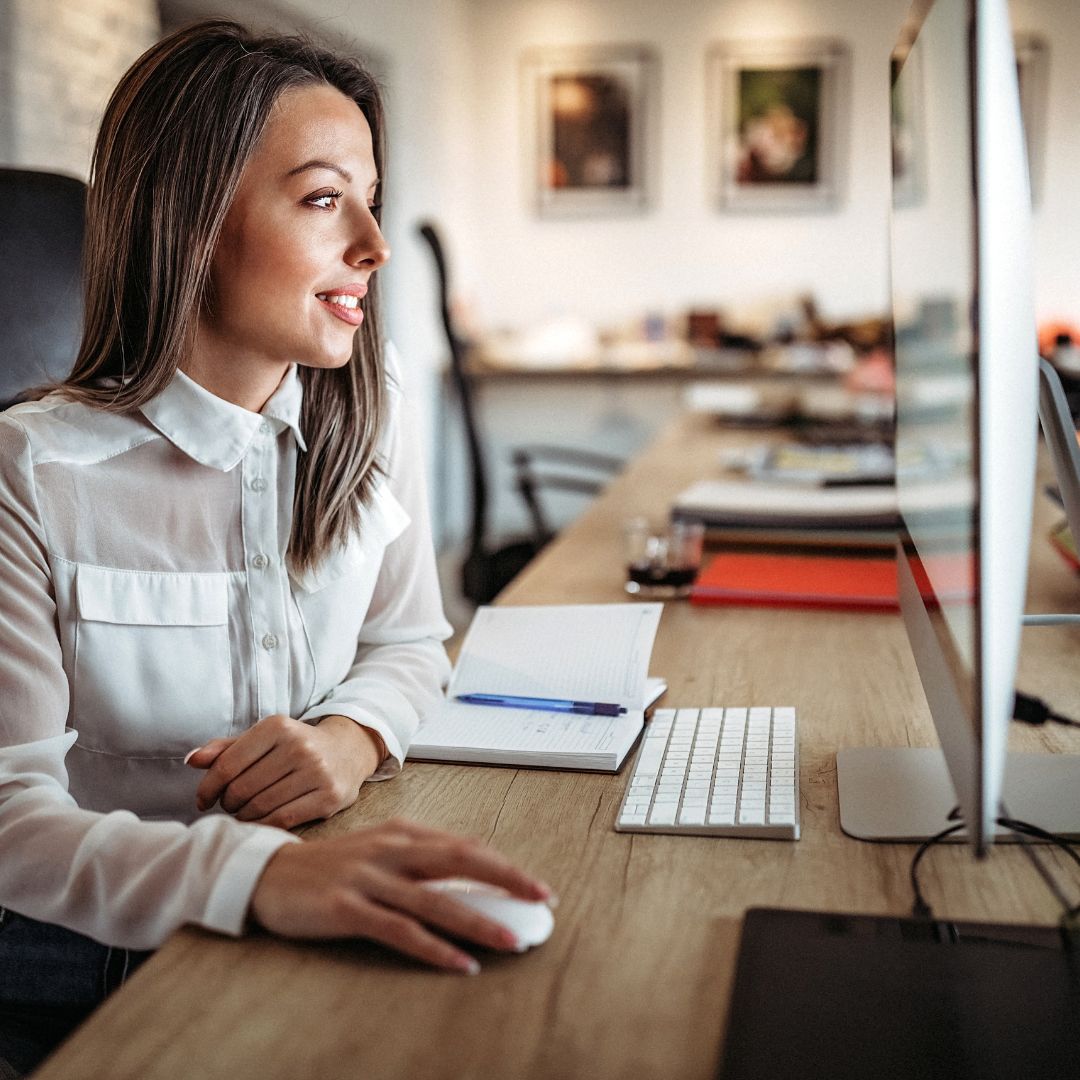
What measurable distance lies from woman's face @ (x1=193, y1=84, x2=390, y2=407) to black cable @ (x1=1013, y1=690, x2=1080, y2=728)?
2.26 ft

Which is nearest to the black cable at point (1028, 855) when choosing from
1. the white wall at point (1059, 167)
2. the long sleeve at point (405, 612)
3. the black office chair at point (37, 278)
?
the long sleeve at point (405, 612)

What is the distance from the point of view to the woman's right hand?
2.16 ft

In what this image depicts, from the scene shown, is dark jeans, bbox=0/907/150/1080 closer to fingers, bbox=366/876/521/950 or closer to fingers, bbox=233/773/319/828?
fingers, bbox=233/773/319/828

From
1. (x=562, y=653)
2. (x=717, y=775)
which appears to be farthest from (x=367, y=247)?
(x=717, y=775)

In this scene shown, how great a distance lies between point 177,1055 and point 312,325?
2.25ft

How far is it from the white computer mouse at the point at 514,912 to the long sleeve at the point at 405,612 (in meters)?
0.39

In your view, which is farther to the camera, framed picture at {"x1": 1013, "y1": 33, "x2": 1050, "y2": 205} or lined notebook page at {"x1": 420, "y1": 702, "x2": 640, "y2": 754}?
framed picture at {"x1": 1013, "y1": 33, "x2": 1050, "y2": 205}

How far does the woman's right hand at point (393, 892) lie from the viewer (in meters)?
0.66

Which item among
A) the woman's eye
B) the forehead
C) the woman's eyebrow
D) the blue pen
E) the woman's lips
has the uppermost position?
the forehead

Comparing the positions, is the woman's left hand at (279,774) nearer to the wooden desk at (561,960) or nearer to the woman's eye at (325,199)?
the wooden desk at (561,960)

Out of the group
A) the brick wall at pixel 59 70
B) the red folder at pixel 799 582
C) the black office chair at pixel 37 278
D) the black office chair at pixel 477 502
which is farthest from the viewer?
the brick wall at pixel 59 70

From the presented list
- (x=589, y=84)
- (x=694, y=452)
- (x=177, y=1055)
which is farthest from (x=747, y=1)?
(x=177, y=1055)

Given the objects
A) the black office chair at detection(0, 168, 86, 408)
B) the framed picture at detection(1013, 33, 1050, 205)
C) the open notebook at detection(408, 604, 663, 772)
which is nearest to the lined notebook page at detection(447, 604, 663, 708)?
the open notebook at detection(408, 604, 663, 772)

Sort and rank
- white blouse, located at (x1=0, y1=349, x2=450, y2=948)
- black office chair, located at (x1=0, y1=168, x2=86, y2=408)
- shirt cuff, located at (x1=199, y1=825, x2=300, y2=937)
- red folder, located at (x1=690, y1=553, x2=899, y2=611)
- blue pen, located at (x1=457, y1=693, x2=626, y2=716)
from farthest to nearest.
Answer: red folder, located at (x1=690, y1=553, x2=899, y2=611) → black office chair, located at (x1=0, y1=168, x2=86, y2=408) → blue pen, located at (x1=457, y1=693, x2=626, y2=716) → white blouse, located at (x1=0, y1=349, x2=450, y2=948) → shirt cuff, located at (x1=199, y1=825, x2=300, y2=937)
